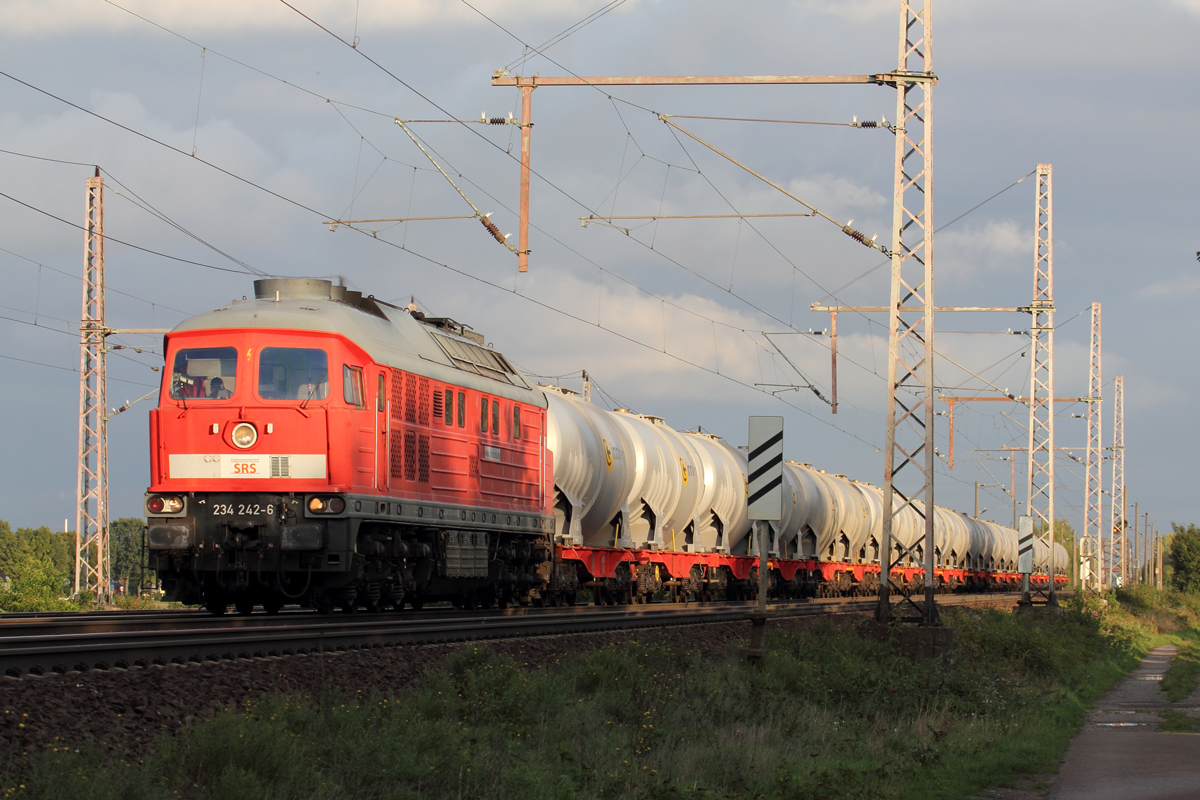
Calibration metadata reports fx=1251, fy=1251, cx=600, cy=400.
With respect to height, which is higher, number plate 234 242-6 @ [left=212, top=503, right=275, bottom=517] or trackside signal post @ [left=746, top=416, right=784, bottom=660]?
trackside signal post @ [left=746, top=416, right=784, bottom=660]

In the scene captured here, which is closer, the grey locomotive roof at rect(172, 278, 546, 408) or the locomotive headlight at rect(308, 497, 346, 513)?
the locomotive headlight at rect(308, 497, 346, 513)

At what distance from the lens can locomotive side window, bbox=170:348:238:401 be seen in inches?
692

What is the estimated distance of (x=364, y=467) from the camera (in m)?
17.6

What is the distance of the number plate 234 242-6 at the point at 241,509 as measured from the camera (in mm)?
16828

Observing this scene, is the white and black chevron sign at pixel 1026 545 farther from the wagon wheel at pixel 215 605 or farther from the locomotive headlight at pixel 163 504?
the locomotive headlight at pixel 163 504

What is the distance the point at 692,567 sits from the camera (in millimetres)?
34031

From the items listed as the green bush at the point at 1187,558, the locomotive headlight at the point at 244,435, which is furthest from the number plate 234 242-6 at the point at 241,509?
the green bush at the point at 1187,558

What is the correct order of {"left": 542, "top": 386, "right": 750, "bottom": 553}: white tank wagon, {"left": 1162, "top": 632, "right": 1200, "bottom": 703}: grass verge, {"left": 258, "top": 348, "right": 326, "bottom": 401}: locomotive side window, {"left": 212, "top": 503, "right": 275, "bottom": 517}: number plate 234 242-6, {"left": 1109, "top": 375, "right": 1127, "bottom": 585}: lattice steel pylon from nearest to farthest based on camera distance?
{"left": 212, "top": 503, "right": 275, "bottom": 517}: number plate 234 242-6 < {"left": 258, "top": 348, "right": 326, "bottom": 401}: locomotive side window < {"left": 1162, "top": 632, "right": 1200, "bottom": 703}: grass verge < {"left": 542, "top": 386, "right": 750, "bottom": 553}: white tank wagon < {"left": 1109, "top": 375, "right": 1127, "bottom": 585}: lattice steel pylon

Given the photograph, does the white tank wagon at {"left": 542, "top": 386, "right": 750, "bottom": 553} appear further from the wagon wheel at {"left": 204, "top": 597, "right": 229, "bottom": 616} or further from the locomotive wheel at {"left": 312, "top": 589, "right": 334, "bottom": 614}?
the wagon wheel at {"left": 204, "top": 597, "right": 229, "bottom": 616}

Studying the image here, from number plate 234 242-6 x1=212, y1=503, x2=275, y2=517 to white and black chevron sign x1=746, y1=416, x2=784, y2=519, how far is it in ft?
21.6

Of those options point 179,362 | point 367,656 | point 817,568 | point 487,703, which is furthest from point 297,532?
point 817,568

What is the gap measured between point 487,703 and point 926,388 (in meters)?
11.5

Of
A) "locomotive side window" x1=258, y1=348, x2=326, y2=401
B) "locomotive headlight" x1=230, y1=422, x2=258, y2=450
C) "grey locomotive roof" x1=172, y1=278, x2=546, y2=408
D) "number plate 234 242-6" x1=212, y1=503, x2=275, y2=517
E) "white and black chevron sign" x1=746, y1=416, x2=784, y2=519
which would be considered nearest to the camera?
"white and black chevron sign" x1=746, y1=416, x2=784, y2=519

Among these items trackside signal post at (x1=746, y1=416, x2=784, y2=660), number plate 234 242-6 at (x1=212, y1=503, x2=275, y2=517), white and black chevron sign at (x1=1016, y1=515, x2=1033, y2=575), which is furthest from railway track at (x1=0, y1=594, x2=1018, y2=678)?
white and black chevron sign at (x1=1016, y1=515, x2=1033, y2=575)
